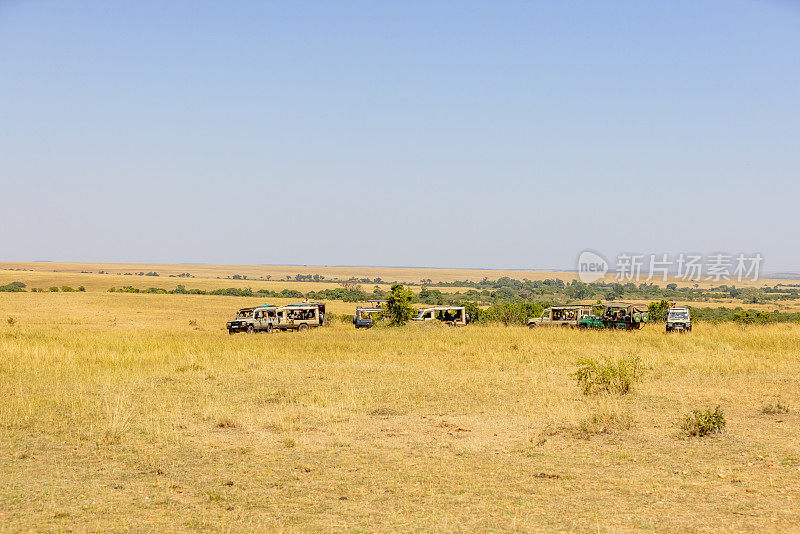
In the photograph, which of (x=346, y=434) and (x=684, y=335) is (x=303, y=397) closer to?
(x=346, y=434)

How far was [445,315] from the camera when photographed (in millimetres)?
42031

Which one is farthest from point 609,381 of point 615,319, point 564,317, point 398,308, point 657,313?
point 657,313

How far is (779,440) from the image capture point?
1173cm

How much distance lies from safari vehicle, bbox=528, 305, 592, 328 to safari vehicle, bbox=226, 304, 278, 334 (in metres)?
14.9

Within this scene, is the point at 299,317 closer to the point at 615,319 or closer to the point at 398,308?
the point at 398,308

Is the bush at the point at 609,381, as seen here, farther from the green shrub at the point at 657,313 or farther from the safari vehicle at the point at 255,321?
the green shrub at the point at 657,313

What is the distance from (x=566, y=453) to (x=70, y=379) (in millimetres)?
13470

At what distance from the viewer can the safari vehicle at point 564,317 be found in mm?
38178

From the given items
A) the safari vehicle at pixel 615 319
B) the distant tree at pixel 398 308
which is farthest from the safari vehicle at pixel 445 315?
the safari vehicle at pixel 615 319

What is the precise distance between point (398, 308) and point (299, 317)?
6.07 meters

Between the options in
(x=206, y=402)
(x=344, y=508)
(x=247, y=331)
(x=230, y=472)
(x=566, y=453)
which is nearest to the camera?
(x=344, y=508)

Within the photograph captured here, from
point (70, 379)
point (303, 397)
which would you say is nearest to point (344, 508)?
point (303, 397)

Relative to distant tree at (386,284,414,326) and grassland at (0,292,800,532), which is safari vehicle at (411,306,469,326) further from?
grassland at (0,292,800,532)

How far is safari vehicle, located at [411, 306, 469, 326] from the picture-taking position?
41.0 m
